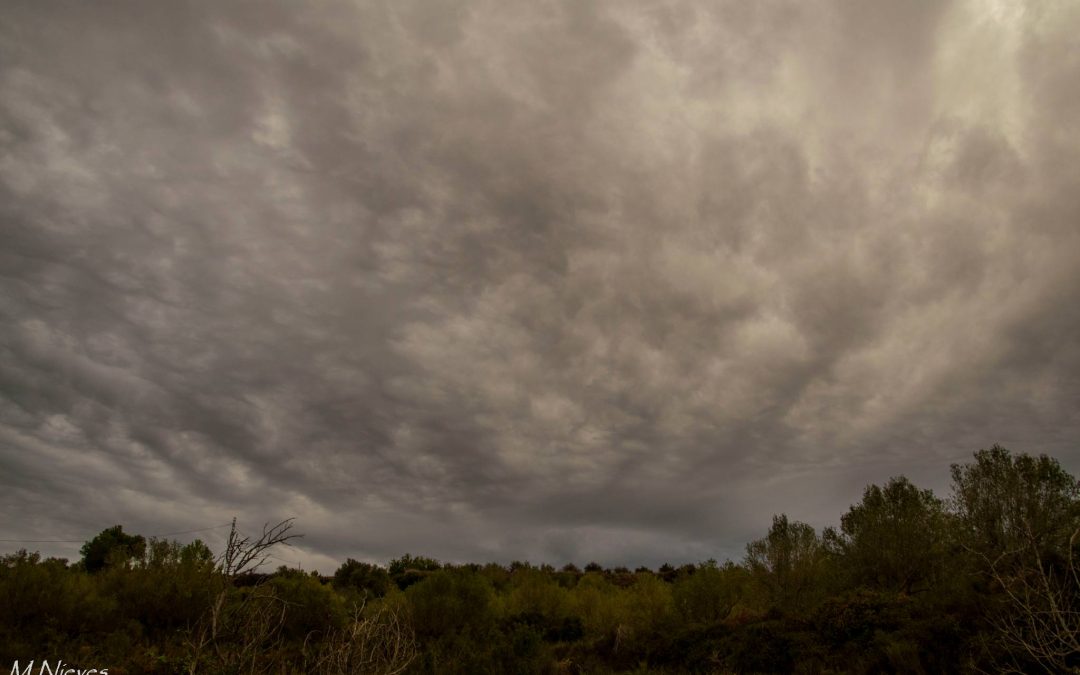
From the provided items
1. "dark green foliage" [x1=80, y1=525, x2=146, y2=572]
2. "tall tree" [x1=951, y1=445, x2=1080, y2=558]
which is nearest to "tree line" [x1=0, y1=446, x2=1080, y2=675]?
"tall tree" [x1=951, y1=445, x2=1080, y2=558]

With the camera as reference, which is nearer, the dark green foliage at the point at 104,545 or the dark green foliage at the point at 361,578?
the dark green foliage at the point at 361,578

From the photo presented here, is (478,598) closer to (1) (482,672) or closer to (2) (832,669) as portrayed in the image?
(1) (482,672)

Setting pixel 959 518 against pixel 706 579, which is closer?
pixel 959 518

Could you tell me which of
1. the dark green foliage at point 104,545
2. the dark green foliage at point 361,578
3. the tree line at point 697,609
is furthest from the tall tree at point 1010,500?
the dark green foliage at point 104,545

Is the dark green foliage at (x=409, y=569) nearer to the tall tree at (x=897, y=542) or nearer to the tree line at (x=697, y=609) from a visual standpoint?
the tree line at (x=697, y=609)

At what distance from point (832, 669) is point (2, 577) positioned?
31.3 meters

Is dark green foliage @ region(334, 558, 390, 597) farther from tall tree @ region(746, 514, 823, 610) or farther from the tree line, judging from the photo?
tall tree @ region(746, 514, 823, 610)

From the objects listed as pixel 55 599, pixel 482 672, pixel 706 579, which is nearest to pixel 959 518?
pixel 706 579

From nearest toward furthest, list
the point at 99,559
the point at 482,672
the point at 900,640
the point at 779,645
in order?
the point at 900,640
the point at 482,672
the point at 779,645
the point at 99,559

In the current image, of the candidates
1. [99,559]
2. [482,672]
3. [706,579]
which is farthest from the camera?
[99,559]

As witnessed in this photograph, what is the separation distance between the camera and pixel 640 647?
27.3 m

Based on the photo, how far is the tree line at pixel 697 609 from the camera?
19109mm

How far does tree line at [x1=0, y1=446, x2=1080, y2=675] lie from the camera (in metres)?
19.1

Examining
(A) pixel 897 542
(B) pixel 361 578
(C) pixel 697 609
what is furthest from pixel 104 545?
(A) pixel 897 542
